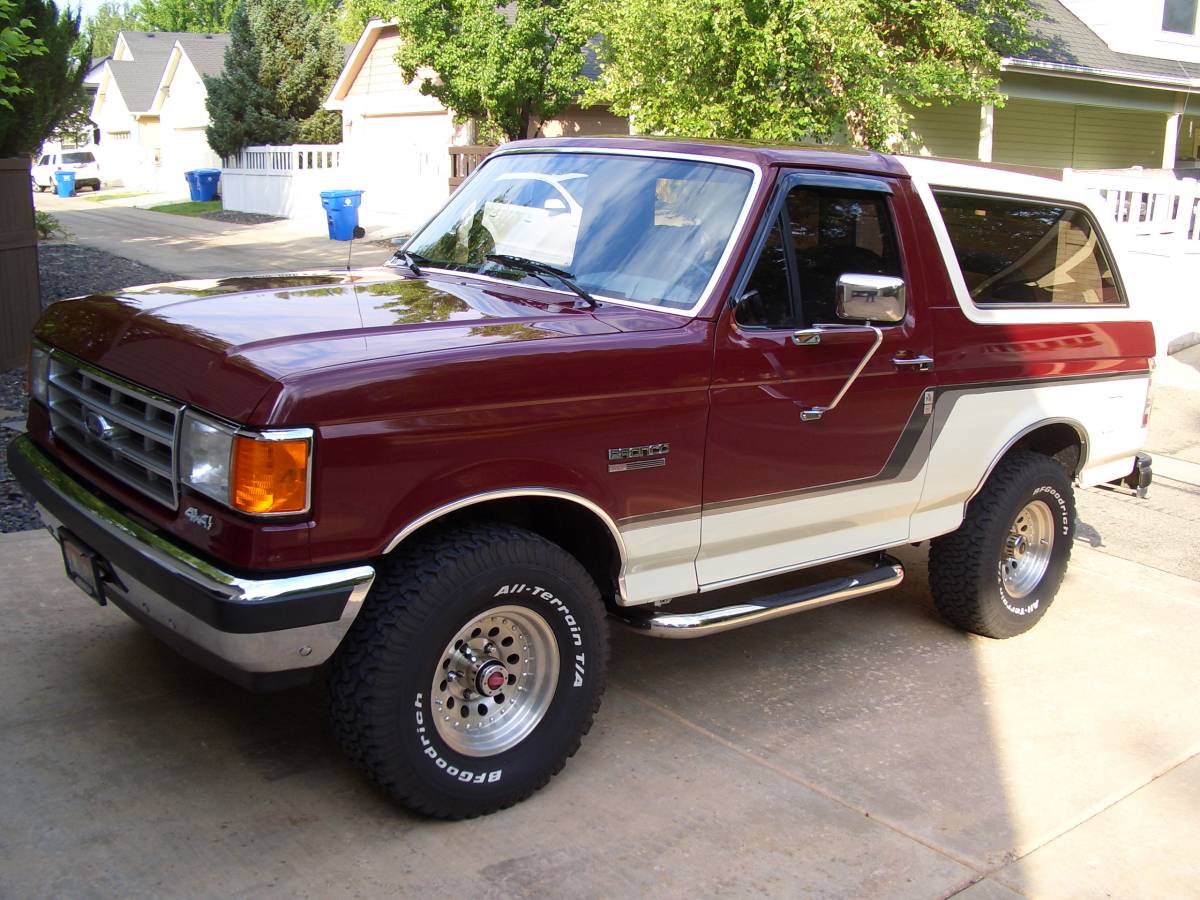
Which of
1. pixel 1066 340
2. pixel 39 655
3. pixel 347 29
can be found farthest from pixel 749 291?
pixel 347 29

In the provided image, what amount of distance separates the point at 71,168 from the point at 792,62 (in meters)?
39.6

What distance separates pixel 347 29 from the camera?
192 feet

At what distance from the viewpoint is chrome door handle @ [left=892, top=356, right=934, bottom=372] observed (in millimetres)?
4758

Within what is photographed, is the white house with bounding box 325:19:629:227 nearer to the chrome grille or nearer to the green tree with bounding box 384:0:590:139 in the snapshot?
the green tree with bounding box 384:0:590:139

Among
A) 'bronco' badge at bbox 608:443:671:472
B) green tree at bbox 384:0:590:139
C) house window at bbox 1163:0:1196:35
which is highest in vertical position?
house window at bbox 1163:0:1196:35

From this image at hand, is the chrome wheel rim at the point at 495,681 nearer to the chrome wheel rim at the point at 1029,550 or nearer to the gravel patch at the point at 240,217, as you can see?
the chrome wheel rim at the point at 1029,550

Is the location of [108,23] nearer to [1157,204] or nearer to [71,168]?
[71,168]

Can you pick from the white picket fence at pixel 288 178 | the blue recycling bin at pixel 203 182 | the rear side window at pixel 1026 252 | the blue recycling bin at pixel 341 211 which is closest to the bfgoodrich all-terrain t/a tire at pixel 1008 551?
the rear side window at pixel 1026 252

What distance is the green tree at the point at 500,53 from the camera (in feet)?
68.2

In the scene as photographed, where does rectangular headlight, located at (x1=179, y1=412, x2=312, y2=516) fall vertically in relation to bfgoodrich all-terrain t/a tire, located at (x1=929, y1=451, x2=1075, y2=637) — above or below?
above

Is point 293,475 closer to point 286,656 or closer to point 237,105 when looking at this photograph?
point 286,656

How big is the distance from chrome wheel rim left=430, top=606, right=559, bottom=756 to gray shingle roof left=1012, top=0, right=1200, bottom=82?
1681 cm

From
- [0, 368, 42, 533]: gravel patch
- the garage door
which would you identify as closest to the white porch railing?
[0, 368, 42, 533]: gravel patch

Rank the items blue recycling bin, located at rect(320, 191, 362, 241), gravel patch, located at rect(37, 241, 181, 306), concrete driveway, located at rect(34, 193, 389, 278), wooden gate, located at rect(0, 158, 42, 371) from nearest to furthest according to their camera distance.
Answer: wooden gate, located at rect(0, 158, 42, 371)
gravel patch, located at rect(37, 241, 181, 306)
concrete driveway, located at rect(34, 193, 389, 278)
blue recycling bin, located at rect(320, 191, 362, 241)
